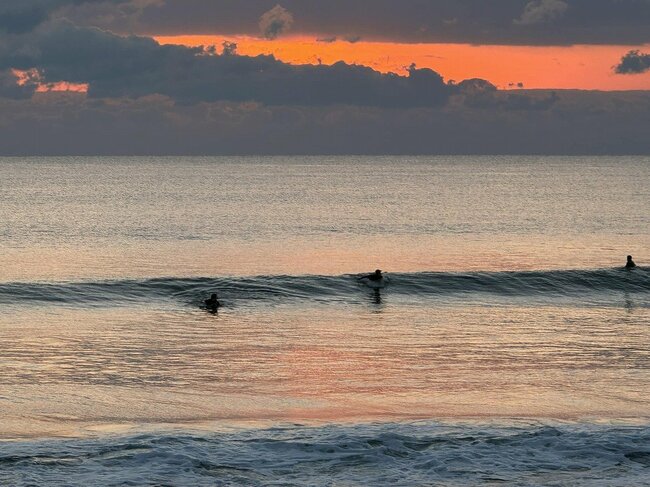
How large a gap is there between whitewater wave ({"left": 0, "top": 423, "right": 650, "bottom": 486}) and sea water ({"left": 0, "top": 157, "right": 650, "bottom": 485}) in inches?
1.9

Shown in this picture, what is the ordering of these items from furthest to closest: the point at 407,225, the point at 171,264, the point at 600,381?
the point at 407,225, the point at 171,264, the point at 600,381

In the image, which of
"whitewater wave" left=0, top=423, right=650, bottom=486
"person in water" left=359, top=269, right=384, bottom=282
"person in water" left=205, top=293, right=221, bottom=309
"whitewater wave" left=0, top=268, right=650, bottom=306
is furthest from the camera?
"person in water" left=359, top=269, right=384, bottom=282

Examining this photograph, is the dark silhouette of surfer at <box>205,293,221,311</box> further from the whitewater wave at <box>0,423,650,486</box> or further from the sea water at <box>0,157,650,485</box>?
the whitewater wave at <box>0,423,650,486</box>

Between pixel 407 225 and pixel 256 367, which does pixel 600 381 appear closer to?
pixel 256 367

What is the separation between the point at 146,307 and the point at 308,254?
19.4 m

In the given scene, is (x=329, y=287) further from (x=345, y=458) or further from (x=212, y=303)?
(x=345, y=458)

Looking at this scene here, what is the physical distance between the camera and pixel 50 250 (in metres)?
55.0

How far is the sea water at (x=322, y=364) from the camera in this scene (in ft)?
Result: 51.8

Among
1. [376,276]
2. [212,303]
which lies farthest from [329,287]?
[212,303]

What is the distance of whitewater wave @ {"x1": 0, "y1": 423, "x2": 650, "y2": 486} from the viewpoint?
588 inches

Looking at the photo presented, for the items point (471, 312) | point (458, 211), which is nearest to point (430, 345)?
point (471, 312)

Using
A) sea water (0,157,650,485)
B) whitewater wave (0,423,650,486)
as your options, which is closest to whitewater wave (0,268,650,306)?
sea water (0,157,650,485)

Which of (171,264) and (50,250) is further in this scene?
(50,250)

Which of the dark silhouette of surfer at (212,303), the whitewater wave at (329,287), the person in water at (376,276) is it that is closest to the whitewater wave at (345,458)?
the dark silhouette of surfer at (212,303)
